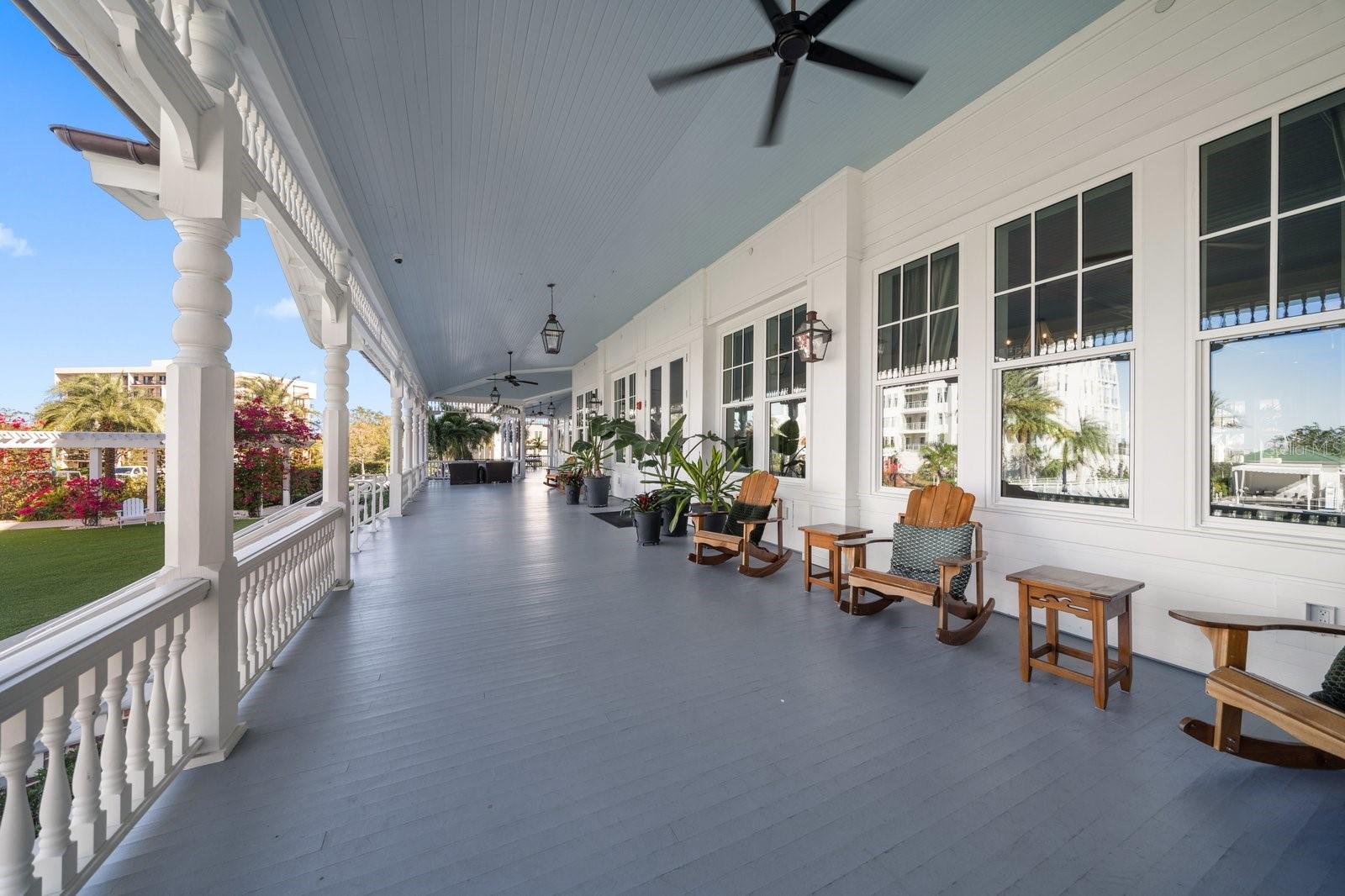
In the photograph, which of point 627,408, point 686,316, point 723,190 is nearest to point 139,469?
point 723,190

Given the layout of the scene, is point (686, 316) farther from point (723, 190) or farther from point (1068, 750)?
point (1068, 750)

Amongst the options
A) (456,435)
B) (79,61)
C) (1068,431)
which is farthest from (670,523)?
(456,435)

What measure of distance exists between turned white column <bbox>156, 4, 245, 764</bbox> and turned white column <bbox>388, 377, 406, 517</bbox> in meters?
7.36

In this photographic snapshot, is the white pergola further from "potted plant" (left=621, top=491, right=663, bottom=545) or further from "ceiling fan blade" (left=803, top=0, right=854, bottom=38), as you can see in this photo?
"potted plant" (left=621, top=491, right=663, bottom=545)

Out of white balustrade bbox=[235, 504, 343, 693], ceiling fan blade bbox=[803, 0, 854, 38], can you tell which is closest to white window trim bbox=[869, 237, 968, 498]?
ceiling fan blade bbox=[803, 0, 854, 38]

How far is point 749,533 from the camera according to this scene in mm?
4930

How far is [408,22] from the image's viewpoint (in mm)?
2943

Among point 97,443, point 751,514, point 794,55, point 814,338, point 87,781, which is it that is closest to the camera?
point 87,781

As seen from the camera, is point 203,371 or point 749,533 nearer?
point 203,371

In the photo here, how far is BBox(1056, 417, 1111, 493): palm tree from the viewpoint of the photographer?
3.26m

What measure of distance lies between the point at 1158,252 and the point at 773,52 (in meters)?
2.42

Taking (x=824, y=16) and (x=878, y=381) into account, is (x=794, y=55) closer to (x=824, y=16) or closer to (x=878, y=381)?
(x=824, y=16)

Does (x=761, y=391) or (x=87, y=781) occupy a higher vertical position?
(x=761, y=391)

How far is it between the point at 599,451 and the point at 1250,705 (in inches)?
380
